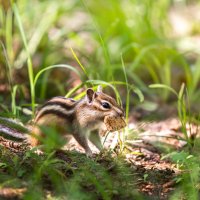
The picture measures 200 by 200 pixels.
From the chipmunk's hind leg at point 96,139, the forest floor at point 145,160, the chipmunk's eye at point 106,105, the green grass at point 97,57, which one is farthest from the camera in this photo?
the green grass at point 97,57

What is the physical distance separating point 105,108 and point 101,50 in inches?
96.8

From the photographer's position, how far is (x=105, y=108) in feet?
14.7

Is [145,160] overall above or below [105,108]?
below

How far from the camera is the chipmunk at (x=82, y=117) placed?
14.6ft

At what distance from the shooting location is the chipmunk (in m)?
4.45

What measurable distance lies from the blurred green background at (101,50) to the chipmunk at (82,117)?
3.92 ft

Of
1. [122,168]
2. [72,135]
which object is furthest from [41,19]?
[122,168]

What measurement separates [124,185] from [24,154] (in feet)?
2.56

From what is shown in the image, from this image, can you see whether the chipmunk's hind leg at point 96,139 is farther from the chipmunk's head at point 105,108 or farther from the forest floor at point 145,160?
the chipmunk's head at point 105,108

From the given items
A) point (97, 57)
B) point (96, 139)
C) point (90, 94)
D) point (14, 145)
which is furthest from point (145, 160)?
point (97, 57)

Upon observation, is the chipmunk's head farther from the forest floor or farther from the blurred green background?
the blurred green background

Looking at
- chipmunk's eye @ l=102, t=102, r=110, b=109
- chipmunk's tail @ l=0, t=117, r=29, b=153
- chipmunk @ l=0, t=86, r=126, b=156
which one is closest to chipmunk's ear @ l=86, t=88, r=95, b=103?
chipmunk @ l=0, t=86, r=126, b=156

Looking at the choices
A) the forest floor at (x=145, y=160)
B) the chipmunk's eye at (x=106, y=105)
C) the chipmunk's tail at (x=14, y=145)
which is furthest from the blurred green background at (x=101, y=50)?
the chipmunk's eye at (x=106, y=105)

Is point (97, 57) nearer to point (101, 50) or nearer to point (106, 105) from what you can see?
point (101, 50)
